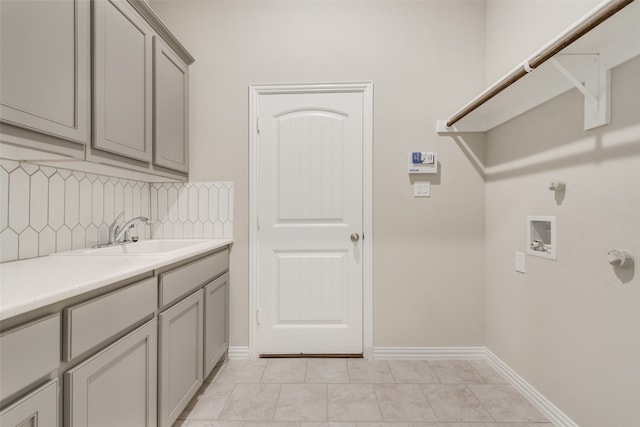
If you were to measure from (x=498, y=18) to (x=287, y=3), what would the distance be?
5.03 ft

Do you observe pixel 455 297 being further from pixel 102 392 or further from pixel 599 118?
pixel 102 392

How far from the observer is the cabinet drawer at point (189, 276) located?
1.41m

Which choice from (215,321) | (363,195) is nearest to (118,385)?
(215,321)

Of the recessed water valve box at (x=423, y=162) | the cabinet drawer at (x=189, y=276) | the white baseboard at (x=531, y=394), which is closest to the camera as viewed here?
the cabinet drawer at (x=189, y=276)

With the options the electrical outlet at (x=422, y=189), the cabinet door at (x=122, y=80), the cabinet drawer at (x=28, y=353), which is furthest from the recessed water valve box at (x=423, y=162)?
the cabinet drawer at (x=28, y=353)

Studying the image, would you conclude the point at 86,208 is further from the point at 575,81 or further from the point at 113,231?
the point at 575,81

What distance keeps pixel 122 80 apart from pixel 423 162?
6.37ft

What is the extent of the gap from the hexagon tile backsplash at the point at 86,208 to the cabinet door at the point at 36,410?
81 cm

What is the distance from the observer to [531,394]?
5.85ft

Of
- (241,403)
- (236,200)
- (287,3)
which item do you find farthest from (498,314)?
(287,3)

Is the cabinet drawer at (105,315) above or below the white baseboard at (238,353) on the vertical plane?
above

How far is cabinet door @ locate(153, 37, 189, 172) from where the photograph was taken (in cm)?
184

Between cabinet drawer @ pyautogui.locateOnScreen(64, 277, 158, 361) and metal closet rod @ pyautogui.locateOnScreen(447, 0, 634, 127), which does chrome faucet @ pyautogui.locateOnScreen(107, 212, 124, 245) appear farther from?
metal closet rod @ pyautogui.locateOnScreen(447, 0, 634, 127)

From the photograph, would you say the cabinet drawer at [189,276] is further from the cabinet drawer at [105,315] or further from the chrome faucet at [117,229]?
the chrome faucet at [117,229]
